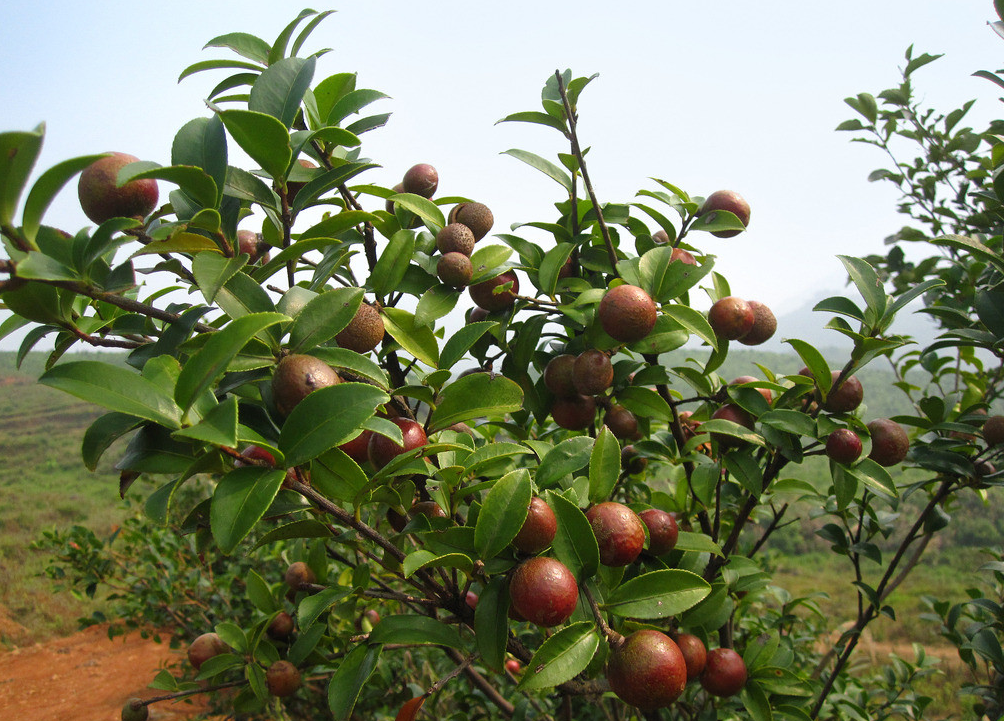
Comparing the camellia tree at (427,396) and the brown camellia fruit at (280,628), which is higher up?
the camellia tree at (427,396)

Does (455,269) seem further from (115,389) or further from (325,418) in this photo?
(115,389)

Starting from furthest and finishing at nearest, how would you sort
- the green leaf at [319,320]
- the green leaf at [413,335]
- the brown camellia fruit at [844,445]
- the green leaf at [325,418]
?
1. the brown camellia fruit at [844,445]
2. the green leaf at [413,335]
3. the green leaf at [319,320]
4. the green leaf at [325,418]

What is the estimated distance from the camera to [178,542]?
3.10m

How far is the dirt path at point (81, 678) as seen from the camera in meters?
3.51

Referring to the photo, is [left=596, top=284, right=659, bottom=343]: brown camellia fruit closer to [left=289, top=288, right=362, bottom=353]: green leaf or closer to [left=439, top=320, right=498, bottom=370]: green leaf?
[left=439, top=320, right=498, bottom=370]: green leaf

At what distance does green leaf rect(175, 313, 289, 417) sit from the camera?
0.60 metres

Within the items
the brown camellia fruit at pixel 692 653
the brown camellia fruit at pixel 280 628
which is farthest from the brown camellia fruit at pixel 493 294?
the brown camellia fruit at pixel 280 628

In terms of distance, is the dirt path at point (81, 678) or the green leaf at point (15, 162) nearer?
the green leaf at point (15, 162)

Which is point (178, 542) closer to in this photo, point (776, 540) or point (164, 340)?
point (164, 340)

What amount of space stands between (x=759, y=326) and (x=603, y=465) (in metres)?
0.55

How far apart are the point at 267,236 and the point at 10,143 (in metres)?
0.42

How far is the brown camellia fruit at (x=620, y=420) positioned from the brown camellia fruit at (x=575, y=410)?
57mm

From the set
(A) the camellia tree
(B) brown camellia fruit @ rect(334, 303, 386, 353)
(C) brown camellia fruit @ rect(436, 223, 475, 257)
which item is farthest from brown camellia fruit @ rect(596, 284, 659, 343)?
(B) brown camellia fruit @ rect(334, 303, 386, 353)

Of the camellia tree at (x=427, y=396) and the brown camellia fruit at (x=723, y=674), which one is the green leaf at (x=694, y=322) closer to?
the camellia tree at (x=427, y=396)
